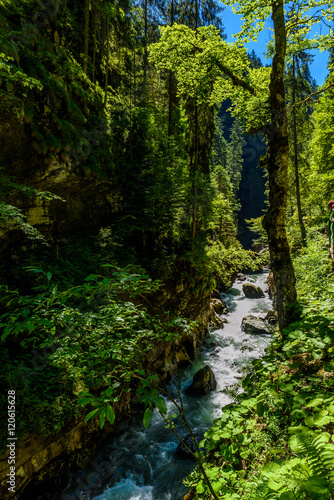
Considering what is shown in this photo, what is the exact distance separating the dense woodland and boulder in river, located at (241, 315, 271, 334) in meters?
4.43

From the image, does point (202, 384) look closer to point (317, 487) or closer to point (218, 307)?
point (317, 487)

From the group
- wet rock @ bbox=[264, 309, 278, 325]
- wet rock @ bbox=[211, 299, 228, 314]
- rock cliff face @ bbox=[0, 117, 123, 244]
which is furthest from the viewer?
wet rock @ bbox=[211, 299, 228, 314]

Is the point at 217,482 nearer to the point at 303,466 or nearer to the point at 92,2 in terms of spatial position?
the point at 303,466

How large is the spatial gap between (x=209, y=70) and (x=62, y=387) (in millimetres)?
9624

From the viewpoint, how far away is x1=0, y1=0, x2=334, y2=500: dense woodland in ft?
7.20

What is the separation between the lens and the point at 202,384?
31.2 feet

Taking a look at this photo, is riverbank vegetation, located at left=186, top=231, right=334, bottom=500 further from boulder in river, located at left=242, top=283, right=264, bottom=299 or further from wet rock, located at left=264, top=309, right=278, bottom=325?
boulder in river, located at left=242, top=283, right=264, bottom=299

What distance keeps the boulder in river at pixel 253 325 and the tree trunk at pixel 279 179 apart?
11.2 m

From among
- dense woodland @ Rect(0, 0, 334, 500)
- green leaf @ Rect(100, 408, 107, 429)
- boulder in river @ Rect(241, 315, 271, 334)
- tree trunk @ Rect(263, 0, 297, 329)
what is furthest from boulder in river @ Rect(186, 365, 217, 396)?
green leaf @ Rect(100, 408, 107, 429)

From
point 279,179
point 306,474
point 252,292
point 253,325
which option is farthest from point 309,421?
point 252,292

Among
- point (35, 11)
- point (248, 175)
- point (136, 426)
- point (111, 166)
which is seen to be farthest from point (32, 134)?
point (248, 175)

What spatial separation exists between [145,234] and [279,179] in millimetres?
7093

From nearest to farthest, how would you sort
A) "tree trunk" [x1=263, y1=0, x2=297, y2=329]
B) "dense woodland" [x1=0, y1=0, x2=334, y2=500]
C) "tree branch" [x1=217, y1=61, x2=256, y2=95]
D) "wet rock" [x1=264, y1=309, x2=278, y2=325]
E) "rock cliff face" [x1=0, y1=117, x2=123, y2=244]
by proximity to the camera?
"dense woodland" [x1=0, y1=0, x2=334, y2=500], "tree trunk" [x1=263, y1=0, x2=297, y2=329], "tree branch" [x1=217, y1=61, x2=256, y2=95], "rock cliff face" [x1=0, y1=117, x2=123, y2=244], "wet rock" [x1=264, y1=309, x2=278, y2=325]

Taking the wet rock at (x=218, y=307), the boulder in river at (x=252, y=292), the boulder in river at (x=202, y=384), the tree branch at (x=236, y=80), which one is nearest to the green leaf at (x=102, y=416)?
the tree branch at (x=236, y=80)
